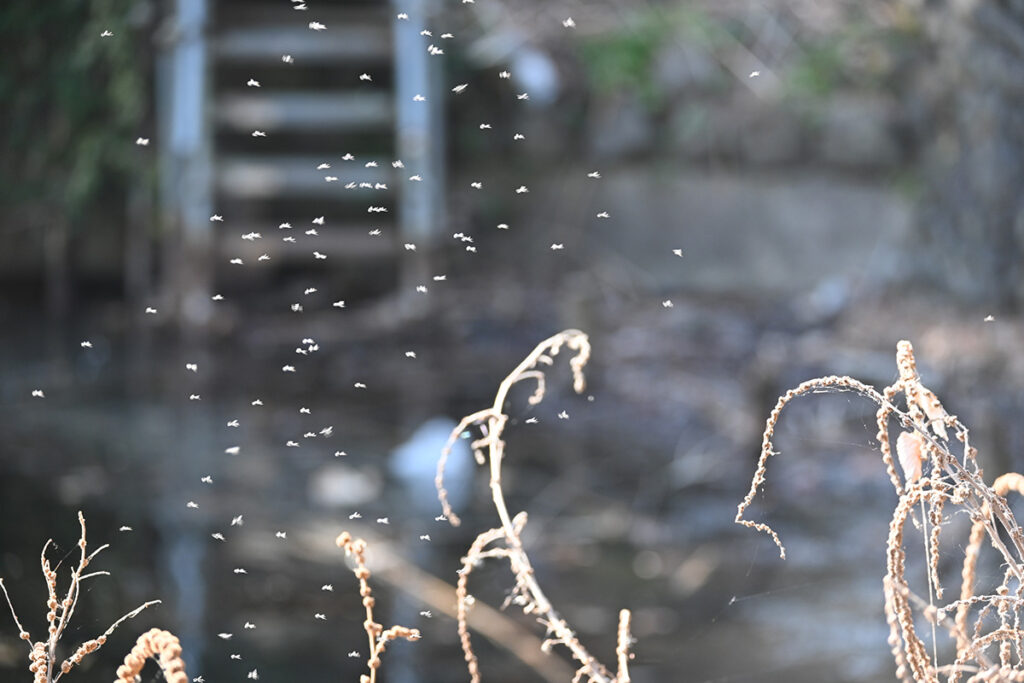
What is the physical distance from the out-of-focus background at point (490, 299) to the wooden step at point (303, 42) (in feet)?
0.06

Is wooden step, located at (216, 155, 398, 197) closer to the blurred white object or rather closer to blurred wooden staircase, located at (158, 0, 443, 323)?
blurred wooden staircase, located at (158, 0, 443, 323)

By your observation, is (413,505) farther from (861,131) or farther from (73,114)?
(861,131)

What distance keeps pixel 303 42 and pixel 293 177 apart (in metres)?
0.63

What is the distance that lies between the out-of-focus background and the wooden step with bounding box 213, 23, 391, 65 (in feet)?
0.06

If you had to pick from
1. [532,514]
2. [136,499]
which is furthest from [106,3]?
[532,514]

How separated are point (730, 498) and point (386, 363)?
190 centimetres

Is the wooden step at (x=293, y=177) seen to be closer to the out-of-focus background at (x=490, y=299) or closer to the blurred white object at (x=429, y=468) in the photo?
the out-of-focus background at (x=490, y=299)

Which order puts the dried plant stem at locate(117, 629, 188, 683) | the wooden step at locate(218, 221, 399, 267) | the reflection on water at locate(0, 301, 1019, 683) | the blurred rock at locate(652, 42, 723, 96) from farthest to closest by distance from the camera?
the blurred rock at locate(652, 42, 723, 96), the wooden step at locate(218, 221, 399, 267), the reflection on water at locate(0, 301, 1019, 683), the dried plant stem at locate(117, 629, 188, 683)

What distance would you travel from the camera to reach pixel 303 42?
5828 millimetres

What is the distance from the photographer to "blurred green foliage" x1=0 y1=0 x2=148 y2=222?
366cm

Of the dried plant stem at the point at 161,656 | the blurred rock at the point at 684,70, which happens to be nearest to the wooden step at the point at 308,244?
the blurred rock at the point at 684,70

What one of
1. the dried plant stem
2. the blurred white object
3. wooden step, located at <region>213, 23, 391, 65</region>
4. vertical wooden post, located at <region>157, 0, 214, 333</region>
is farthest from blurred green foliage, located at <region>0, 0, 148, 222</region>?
the dried plant stem

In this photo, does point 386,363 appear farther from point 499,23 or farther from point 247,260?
point 499,23

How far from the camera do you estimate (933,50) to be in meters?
4.81
